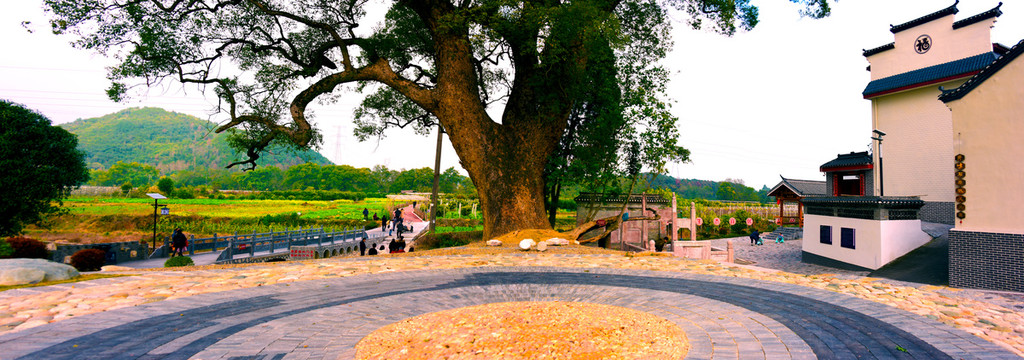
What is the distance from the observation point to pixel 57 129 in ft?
78.8

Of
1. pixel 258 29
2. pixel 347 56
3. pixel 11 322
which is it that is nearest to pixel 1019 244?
pixel 11 322

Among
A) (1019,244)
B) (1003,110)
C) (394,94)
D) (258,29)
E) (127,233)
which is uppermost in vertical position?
(258,29)

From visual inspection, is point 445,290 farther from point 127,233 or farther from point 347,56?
point 127,233

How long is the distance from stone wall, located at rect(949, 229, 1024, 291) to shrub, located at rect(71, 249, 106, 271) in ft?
89.8

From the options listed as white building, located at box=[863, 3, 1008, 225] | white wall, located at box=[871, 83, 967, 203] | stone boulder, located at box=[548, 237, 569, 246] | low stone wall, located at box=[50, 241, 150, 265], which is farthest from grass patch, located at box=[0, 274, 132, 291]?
white building, located at box=[863, 3, 1008, 225]

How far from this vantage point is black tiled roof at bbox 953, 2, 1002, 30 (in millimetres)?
21981

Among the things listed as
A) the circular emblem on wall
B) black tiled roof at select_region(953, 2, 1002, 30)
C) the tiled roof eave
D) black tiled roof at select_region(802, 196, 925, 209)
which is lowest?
black tiled roof at select_region(802, 196, 925, 209)

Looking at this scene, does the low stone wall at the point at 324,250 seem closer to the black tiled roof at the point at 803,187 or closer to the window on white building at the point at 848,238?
the window on white building at the point at 848,238

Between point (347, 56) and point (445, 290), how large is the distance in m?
12.7

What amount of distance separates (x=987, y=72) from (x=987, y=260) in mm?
4895

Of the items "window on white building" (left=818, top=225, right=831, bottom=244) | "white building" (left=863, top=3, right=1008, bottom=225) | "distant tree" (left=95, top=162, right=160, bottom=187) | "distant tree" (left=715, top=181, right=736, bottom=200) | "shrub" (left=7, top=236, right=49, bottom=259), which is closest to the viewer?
"shrub" (left=7, top=236, right=49, bottom=259)

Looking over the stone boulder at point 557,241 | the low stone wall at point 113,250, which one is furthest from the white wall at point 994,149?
the low stone wall at point 113,250

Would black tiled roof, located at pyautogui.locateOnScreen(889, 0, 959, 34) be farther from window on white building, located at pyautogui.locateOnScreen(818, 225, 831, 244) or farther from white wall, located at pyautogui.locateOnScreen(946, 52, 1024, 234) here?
white wall, located at pyautogui.locateOnScreen(946, 52, 1024, 234)

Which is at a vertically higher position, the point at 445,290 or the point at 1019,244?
the point at 1019,244
